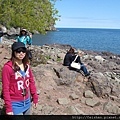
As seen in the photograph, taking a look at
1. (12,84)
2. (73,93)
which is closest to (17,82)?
(12,84)

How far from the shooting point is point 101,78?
37.1 feet

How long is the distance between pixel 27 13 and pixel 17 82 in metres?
12.4

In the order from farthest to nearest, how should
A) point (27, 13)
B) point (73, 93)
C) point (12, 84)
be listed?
1. point (27, 13)
2. point (73, 93)
3. point (12, 84)

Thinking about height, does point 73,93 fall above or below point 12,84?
below

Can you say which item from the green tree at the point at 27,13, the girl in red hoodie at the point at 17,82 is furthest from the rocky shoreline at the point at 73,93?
the green tree at the point at 27,13

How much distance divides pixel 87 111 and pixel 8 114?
4633mm

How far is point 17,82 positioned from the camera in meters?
4.97

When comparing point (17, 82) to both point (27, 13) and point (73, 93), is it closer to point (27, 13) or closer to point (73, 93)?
point (73, 93)

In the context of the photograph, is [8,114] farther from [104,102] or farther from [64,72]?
[64,72]

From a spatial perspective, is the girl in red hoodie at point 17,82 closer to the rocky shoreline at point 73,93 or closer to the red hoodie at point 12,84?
the red hoodie at point 12,84

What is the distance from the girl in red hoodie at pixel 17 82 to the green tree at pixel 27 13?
11042mm

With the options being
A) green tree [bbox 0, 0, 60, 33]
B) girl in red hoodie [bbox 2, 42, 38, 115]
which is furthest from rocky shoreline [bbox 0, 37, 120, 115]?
green tree [bbox 0, 0, 60, 33]

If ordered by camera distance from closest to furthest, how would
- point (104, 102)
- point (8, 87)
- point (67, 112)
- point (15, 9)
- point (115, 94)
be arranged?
point (8, 87)
point (67, 112)
point (104, 102)
point (115, 94)
point (15, 9)

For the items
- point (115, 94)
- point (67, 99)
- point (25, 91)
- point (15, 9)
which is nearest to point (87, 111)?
point (67, 99)
